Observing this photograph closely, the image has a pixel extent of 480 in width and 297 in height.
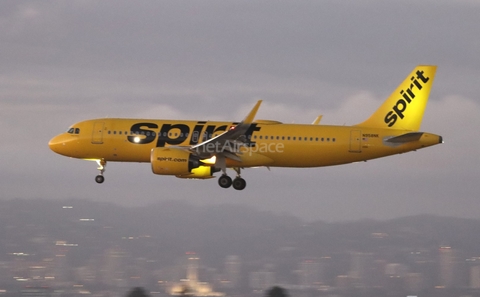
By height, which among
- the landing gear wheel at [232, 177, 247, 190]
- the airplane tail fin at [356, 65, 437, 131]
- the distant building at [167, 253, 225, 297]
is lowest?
the distant building at [167, 253, 225, 297]

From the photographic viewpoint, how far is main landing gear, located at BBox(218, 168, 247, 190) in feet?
194

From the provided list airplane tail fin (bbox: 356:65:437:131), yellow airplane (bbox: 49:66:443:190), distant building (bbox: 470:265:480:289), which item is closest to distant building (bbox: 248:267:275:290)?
distant building (bbox: 470:265:480:289)

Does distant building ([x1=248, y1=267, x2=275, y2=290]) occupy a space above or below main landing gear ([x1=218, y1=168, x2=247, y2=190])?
below

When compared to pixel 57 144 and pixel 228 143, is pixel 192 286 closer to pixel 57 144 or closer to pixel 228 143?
pixel 57 144

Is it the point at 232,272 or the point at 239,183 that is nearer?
the point at 239,183

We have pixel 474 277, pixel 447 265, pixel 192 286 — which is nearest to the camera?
pixel 192 286

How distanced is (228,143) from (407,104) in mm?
12835

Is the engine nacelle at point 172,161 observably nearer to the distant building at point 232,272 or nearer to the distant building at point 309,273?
the distant building at point 232,272

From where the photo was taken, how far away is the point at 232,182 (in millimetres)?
59656

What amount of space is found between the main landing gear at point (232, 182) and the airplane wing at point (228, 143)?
192cm

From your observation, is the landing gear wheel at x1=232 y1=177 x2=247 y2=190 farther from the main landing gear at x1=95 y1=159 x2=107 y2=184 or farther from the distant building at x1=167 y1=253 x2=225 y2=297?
the distant building at x1=167 y1=253 x2=225 y2=297

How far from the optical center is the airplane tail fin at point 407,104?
5894cm

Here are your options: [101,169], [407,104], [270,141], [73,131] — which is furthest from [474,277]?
[73,131]

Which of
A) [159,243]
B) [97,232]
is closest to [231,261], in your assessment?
[159,243]
